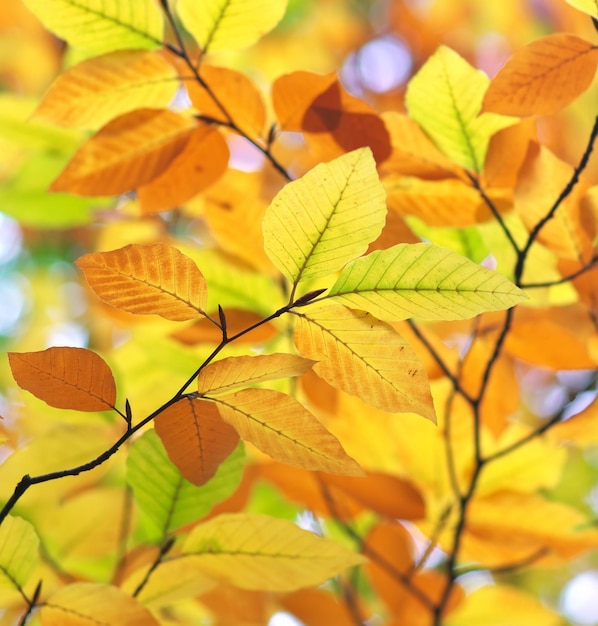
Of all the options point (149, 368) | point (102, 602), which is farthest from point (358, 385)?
point (149, 368)

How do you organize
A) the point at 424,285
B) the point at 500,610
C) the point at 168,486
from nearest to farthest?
the point at 424,285, the point at 168,486, the point at 500,610

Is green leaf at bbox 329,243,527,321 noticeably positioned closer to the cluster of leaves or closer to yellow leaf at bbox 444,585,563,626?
the cluster of leaves

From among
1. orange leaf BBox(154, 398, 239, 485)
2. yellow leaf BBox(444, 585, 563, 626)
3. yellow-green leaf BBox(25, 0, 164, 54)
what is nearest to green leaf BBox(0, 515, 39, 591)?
orange leaf BBox(154, 398, 239, 485)

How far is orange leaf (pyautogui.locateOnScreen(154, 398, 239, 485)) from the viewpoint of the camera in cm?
39

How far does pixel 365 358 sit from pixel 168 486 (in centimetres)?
19

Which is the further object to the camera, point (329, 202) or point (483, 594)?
point (483, 594)

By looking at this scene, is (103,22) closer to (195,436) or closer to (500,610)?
(195,436)

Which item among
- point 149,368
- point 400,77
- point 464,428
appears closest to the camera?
point 464,428

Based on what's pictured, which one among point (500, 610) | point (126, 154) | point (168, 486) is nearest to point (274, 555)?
point (168, 486)

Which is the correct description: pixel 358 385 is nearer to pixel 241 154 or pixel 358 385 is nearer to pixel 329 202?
pixel 329 202

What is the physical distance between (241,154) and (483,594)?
1.35 m

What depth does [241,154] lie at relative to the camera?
1.87 metres

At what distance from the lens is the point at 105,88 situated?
1.68 ft

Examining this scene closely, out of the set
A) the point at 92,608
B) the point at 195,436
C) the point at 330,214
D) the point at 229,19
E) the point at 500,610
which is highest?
the point at 229,19
